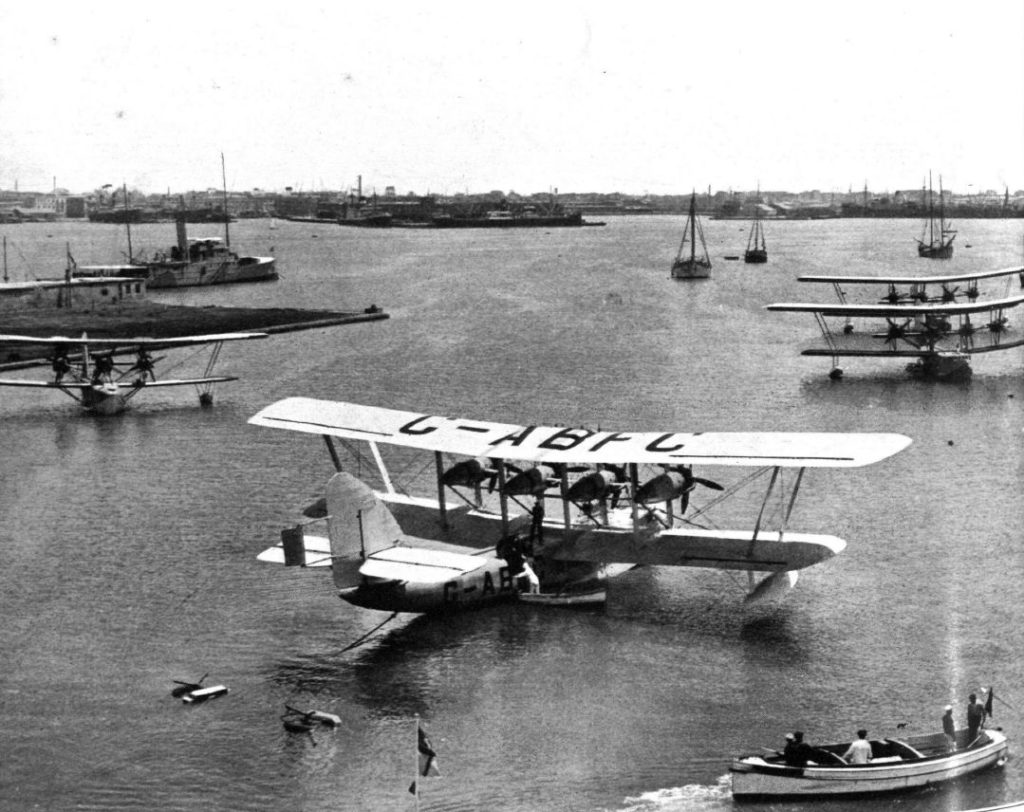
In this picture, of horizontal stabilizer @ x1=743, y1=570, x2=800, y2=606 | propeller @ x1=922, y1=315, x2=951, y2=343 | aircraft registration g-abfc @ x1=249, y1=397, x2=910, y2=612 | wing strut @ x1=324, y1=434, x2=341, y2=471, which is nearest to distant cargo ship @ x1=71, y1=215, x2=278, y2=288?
propeller @ x1=922, y1=315, x2=951, y2=343

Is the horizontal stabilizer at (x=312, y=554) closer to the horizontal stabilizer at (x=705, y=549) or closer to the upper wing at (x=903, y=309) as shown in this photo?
the horizontal stabilizer at (x=705, y=549)

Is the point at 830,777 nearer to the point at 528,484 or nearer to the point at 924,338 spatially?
the point at 528,484

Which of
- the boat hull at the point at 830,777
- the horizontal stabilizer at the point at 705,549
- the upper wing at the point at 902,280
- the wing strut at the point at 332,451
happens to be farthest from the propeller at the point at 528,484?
the upper wing at the point at 902,280

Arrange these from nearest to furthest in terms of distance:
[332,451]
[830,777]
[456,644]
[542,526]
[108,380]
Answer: [830,777], [456,644], [542,526], [332,451], [108,380]

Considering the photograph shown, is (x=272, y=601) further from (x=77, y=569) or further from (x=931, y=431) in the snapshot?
(x=931, y=431)

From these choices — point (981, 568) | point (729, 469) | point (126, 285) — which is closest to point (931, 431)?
point (729, 469)

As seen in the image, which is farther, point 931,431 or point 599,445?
point 931,431

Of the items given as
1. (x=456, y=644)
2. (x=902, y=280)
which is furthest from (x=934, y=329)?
(x=456, y=644)
